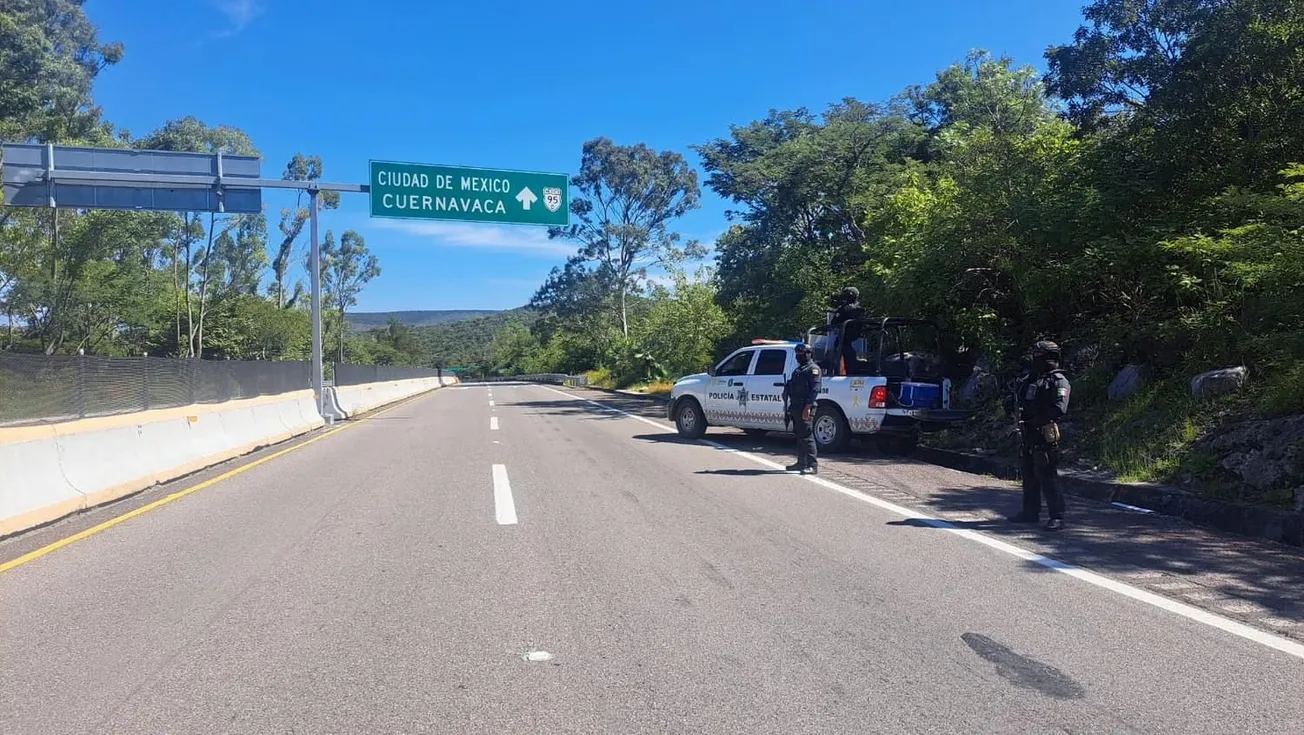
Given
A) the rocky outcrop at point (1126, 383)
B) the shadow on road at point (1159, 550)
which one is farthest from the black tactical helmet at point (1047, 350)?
the rocky outcrop at point (1126, 383)

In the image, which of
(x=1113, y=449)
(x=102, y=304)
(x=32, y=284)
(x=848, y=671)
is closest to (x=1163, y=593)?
(x=848, y=671)

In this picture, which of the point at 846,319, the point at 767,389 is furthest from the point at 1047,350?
the point at 767,389

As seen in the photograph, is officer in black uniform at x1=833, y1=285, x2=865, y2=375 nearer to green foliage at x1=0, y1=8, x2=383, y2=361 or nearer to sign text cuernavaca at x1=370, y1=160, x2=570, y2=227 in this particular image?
sign text cuernavaca at x1=370, y1=160, x2=570, y2=227

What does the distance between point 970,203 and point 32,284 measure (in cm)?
3880

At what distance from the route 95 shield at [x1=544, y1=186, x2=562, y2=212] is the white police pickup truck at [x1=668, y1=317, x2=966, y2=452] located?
24.5 feet

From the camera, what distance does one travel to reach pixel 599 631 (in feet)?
16.7

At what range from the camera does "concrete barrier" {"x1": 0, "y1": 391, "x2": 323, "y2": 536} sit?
8.20 metres

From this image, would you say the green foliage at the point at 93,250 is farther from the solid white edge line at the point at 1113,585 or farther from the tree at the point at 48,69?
the solid white edge line at the point at 1113,585

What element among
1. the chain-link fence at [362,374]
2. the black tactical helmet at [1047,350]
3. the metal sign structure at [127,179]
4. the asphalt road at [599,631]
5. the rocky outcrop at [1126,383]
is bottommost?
the asphalt road at [599,631]

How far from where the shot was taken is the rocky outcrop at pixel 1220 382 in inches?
422

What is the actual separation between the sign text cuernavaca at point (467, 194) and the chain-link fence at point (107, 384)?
6.21m

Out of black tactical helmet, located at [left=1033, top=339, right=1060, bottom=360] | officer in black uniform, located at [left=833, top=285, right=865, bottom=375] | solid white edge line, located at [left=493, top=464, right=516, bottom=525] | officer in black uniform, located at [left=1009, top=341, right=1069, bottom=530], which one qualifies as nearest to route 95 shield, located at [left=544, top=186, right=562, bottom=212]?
officer in black uniform, located at [left=833, top=285, right=865, bottom=375]

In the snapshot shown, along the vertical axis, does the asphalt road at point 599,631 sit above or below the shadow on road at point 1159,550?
below

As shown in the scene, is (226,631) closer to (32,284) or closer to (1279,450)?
(1279,450)
